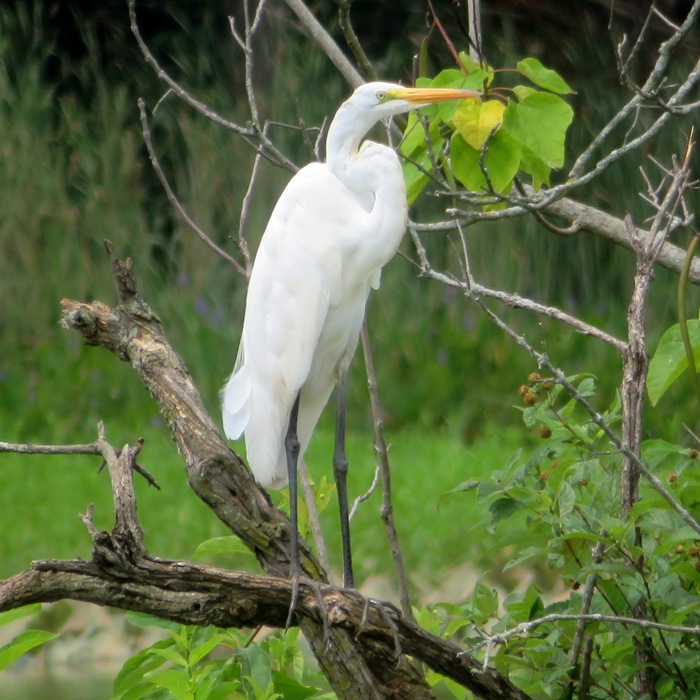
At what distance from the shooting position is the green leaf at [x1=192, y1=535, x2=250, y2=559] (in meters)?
1.67

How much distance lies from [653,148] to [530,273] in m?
0.62

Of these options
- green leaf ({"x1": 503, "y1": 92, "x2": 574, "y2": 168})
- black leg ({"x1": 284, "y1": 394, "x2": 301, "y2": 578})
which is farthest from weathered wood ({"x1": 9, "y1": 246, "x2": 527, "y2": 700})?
green leaf ({"x1": 503, "y1": 92, "x2": 574, "y2": 168})

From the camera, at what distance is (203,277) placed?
15.3 ft

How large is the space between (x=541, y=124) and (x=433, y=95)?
153mm

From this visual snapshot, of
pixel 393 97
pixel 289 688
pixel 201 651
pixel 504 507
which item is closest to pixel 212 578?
pixel 201 651

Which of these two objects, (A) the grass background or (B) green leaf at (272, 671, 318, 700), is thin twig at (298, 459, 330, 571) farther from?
(A) the grass background

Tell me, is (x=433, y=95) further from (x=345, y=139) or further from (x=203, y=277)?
(x=203, y=277)

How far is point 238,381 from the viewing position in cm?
203

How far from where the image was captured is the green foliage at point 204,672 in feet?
4.89

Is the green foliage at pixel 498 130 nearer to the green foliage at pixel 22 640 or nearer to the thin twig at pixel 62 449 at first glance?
the thin twig at pixel 62 449

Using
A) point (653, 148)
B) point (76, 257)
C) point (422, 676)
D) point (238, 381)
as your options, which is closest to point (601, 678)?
point (422, 676)

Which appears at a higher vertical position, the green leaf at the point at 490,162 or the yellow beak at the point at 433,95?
the yellow beak at the point at 433,95

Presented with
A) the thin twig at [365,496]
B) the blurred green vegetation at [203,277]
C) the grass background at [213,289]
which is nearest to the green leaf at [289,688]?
the thin twig at [365,496]

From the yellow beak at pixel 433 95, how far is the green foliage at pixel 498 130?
0.04 ft
